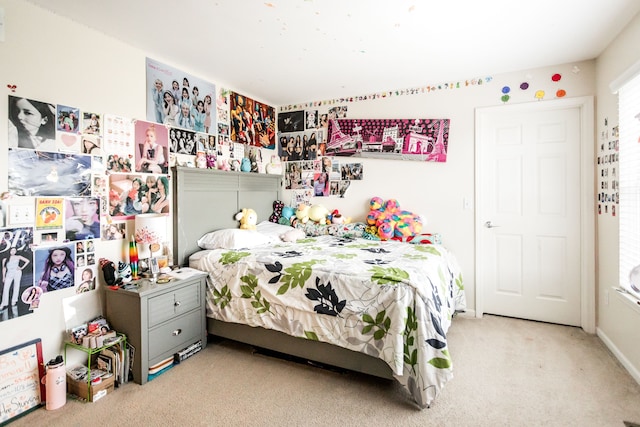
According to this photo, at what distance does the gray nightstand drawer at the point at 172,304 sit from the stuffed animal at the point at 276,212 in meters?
1.57

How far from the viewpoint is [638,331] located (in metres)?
2.09

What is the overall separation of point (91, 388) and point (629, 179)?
3730mm

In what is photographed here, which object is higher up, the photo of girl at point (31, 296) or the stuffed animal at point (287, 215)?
the stuffed animal at point (287, 215)

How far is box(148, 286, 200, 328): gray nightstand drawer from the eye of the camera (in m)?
2.21

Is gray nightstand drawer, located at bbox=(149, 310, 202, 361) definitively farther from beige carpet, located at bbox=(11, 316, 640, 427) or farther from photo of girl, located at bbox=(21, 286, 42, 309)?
photo of girl, located at bbox=(21, 286, 42, 309)

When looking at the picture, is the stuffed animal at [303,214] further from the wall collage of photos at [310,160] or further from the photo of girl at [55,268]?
the photo of girl at [55,268]

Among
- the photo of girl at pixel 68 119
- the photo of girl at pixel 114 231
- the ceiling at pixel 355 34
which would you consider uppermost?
the ceiling at pixel 355 34

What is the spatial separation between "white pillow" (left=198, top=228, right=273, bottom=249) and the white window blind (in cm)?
277

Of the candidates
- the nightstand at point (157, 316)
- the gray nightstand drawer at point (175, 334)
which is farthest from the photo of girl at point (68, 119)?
the gray nightstand drawer at point (175, 334)

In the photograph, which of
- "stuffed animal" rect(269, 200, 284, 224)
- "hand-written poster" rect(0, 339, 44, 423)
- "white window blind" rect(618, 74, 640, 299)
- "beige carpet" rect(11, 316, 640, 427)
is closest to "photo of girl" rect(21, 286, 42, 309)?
"hand-written poster" rect(0, 339, 44, 423)

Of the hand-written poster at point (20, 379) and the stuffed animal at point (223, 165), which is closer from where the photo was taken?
the hand-written poster at point (20, 379)

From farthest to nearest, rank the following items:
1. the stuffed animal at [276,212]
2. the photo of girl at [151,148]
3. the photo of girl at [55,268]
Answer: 1. the stuffed animal at [276,212]
2. the photo of girl at [151,148]
3. the photo of girl at [55,268]

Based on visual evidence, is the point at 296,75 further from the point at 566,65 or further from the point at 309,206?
the point at 566,65

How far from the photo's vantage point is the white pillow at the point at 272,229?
10.9 feet
